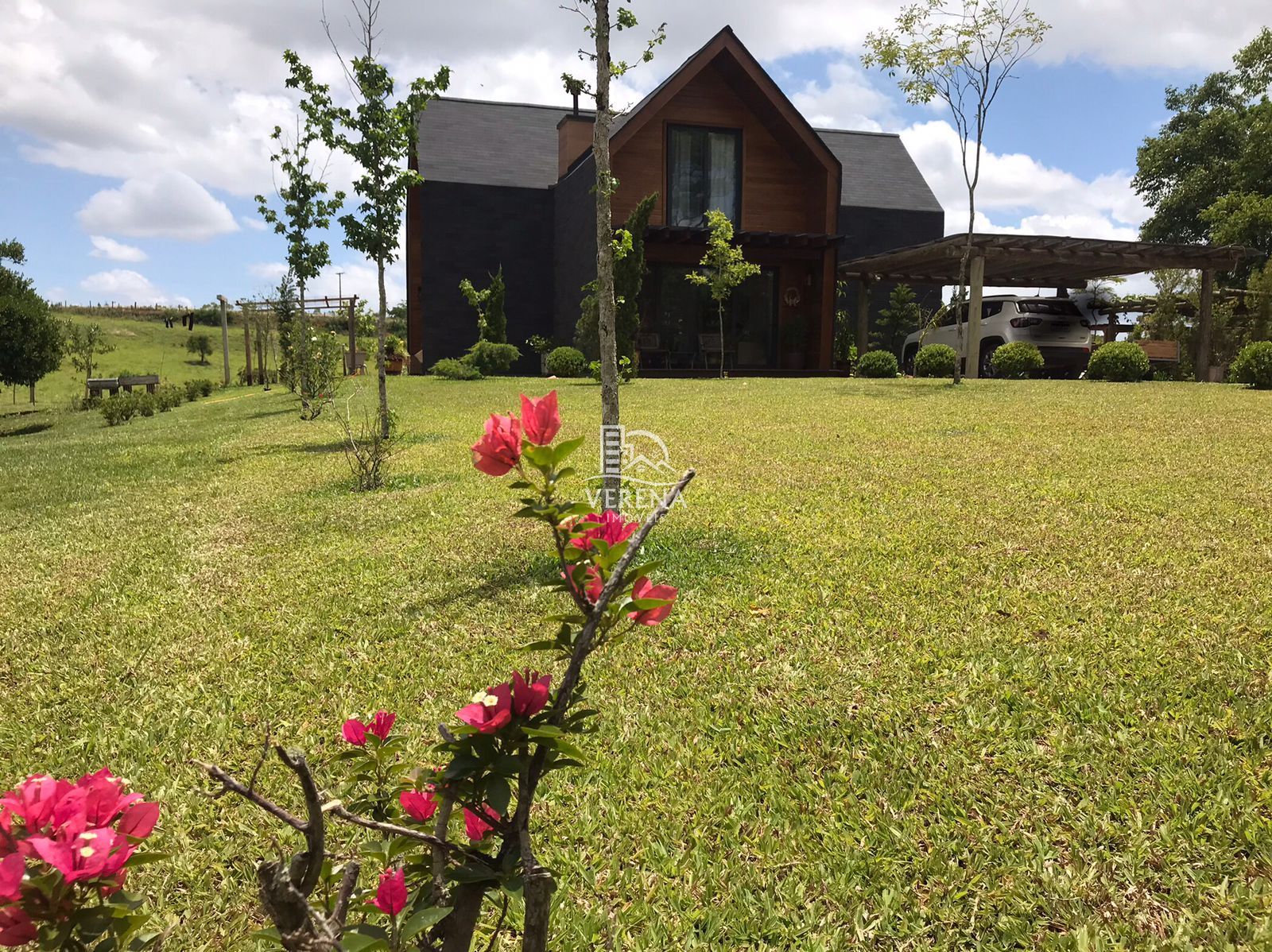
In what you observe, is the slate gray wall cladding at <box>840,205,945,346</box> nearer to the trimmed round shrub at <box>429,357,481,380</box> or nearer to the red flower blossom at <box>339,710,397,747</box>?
the trimmed round shrub at <box>429,357,481,380</box>

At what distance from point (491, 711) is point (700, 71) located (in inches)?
914

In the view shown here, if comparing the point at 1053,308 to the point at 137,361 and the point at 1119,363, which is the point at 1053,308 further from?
the point at 137,361

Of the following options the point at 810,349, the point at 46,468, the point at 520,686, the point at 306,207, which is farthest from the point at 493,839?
the point at 810,349

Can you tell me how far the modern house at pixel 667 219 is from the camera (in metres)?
21.6

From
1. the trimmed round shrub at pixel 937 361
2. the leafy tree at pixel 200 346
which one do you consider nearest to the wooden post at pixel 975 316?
the trimmed round shrub at pixel 937 361

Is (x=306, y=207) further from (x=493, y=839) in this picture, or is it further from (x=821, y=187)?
(x=493, y=839)

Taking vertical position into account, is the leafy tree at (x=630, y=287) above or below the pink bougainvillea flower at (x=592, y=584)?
above

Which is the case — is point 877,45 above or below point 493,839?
above

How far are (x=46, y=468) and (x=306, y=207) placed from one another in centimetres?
709

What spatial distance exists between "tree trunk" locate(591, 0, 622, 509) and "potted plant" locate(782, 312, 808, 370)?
693 inches

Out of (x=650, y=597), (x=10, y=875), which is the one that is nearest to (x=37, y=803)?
(x=10, y=875)

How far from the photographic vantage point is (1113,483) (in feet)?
22.0

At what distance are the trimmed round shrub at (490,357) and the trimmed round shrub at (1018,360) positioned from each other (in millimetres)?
11849

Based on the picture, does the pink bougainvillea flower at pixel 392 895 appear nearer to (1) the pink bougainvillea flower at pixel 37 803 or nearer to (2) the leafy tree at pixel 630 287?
(1) the pink bougainvillea flower at pixel 37 803
